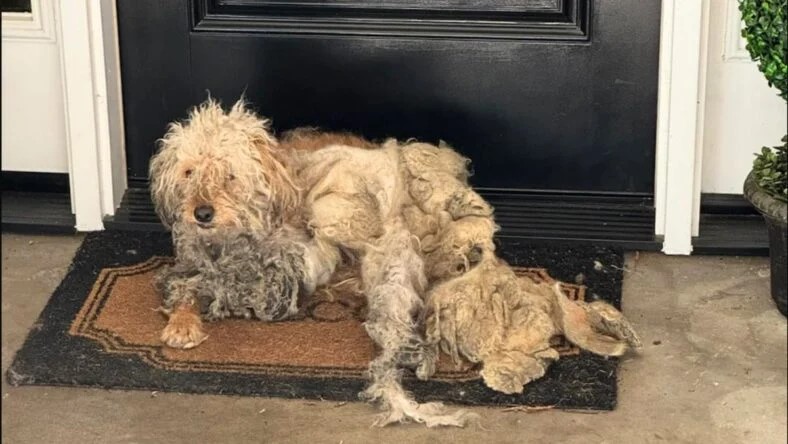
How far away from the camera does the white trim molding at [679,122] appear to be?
2791 millimetres

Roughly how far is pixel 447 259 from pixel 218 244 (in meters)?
0.46

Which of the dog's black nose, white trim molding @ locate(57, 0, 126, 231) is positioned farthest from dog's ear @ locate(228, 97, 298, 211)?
white trim molding @ locate(57, 0, 126, 231)

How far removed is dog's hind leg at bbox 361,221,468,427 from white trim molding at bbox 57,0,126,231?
2.48 feet

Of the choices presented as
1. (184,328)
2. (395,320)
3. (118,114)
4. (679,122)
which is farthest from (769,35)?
(118,114)

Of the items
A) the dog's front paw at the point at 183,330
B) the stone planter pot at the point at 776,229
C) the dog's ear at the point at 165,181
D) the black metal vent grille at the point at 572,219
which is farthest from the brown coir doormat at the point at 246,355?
the stone planter pot at the point at 776,229

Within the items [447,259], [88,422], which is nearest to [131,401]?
[88,422]

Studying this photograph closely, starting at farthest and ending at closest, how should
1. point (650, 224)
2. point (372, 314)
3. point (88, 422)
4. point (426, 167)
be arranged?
point (650, 224), point (426, 167), point (372, 314), point (88, 422)

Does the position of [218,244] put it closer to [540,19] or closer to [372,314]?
[372,314]

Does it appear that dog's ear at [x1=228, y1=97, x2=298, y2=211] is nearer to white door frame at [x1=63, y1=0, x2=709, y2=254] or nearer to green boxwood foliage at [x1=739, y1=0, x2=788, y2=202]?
white door frame at [x1=63, y1=0, x2=709, y2=254]

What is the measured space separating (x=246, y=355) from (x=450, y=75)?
0.85 m

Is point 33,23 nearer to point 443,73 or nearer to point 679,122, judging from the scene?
point 443,73

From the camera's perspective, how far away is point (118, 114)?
3.03 metres

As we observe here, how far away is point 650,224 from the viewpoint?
116 inches

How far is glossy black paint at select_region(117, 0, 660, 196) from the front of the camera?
2.89 meters
